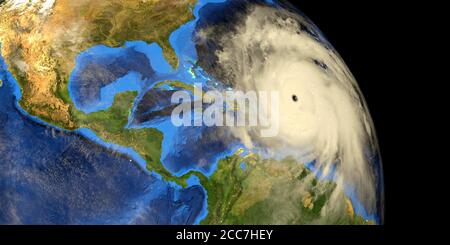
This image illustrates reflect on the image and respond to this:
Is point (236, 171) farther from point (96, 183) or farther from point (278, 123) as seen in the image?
point (96, 183)

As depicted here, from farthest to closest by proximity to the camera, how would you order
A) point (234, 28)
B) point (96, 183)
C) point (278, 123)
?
point (234, 28) → point (278, 123) → point (96, 183)

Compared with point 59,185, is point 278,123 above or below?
above

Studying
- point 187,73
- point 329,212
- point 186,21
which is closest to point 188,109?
point 187,73

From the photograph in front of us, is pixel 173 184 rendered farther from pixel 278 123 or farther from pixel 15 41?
pixel 15 41

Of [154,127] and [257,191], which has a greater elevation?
[154,127]

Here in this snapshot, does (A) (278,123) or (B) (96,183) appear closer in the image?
(B) (96,183)

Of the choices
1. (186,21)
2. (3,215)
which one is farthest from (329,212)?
(3,215)

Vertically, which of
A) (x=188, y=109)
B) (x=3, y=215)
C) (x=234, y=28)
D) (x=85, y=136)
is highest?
(x=234, y=28)

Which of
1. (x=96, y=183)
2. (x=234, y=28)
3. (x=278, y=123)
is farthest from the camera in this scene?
(x=234, y=28)
